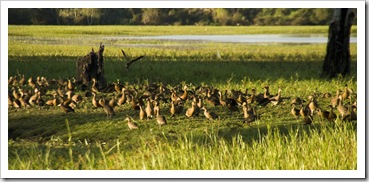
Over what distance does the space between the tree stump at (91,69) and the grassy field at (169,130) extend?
0.67 m

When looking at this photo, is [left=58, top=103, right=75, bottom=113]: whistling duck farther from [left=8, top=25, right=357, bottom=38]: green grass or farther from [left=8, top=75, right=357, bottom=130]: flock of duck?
[left=8, top=25, right=357, bottom=38]: green grass

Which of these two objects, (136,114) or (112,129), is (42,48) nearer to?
(136,114)

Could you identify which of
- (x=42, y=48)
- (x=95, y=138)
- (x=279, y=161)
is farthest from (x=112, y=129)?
(x=42, y=48)

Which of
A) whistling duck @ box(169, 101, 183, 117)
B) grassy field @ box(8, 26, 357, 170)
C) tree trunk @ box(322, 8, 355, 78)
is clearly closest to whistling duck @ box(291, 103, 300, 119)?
grassy field @ box(8, 26, 357, 170)

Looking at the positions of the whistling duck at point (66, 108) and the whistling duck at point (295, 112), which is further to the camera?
the whistling duck at point (66, 108)

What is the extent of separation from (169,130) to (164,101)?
8.77 feet

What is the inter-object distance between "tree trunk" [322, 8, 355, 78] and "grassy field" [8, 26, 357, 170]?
1.28 feet

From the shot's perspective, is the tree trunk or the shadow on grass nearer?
the shadow on grass

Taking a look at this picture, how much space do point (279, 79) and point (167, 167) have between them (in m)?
8.75

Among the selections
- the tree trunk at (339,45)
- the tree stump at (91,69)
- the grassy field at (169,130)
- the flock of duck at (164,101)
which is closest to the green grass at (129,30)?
the grassy field at (169,130)

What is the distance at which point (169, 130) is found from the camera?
9.92 m

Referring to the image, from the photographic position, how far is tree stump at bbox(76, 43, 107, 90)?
1437cm

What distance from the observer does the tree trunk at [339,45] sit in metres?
16.2

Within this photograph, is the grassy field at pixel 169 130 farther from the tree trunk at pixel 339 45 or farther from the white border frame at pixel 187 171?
the tree trunk at pixel 339 45
